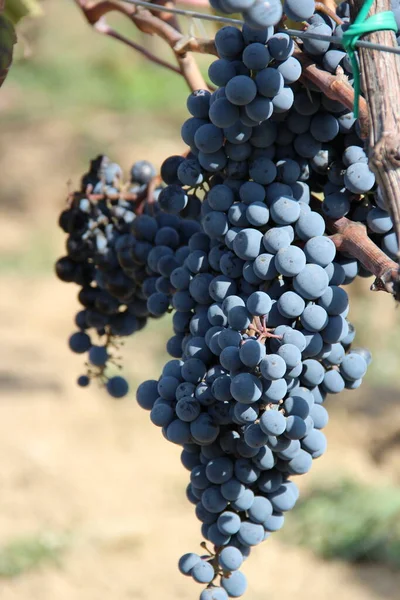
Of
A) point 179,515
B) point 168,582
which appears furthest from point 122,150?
point 168,582

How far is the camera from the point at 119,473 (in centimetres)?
346

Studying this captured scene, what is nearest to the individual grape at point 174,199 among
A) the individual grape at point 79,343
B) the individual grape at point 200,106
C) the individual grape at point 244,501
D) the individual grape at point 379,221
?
the individual grape at point 200,106

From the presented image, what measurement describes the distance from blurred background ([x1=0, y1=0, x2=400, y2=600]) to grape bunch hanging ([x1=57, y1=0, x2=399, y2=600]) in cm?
78

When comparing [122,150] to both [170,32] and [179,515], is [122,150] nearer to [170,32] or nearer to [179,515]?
[179,515]

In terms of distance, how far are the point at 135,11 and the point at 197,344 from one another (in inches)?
21.5

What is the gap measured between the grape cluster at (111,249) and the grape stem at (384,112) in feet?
1.43

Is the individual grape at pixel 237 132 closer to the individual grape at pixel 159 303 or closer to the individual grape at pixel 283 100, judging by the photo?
the individual grape at pixel 283 100

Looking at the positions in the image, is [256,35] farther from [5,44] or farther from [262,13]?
[5,44]

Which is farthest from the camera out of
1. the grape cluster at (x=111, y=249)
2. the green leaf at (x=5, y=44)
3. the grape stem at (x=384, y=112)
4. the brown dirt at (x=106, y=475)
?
the brown dirt at (x=106, y=475)

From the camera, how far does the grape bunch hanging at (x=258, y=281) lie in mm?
745

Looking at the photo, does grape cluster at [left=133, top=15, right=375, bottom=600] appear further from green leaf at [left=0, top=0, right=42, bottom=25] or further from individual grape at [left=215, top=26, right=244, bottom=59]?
green leaf at [left=0, top=0, right=42, bottom=25]

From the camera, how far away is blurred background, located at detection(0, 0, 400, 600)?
2789 millimetres

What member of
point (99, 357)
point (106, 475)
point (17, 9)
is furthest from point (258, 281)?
point (106, 475)

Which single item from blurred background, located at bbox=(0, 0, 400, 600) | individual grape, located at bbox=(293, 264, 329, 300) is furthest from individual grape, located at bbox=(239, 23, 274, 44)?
blurred background, located at bbox=(0, 0, 400, 600)
